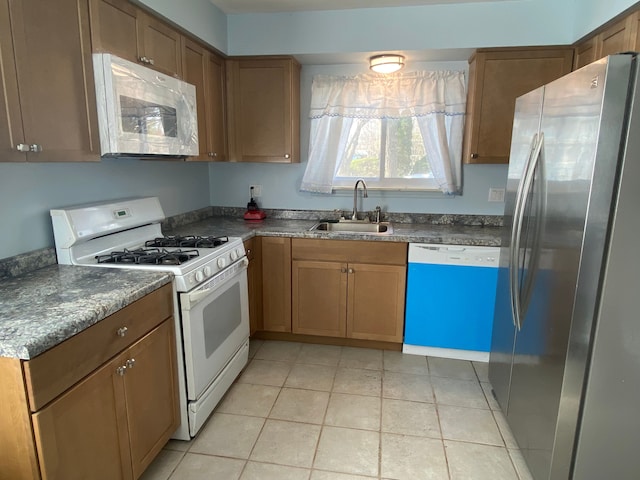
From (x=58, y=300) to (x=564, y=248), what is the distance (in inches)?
71.8

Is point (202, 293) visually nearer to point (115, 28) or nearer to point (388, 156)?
point (115, 28)

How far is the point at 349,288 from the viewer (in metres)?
2.81

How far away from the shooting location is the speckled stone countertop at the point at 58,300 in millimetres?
1113

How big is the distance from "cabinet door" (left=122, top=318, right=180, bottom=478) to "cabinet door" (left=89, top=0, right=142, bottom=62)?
1.27 m

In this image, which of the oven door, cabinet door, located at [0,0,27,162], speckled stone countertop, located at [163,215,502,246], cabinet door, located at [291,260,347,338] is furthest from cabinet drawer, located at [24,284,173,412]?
cabinet door, located at [291,260,347,338]

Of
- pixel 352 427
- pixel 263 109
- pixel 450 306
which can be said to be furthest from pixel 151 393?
pixel 263 109

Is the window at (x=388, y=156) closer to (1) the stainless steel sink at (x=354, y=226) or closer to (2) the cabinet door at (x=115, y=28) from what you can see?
(1) the stainless steel sink at (x=354, y=226)

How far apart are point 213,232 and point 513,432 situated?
2.12m

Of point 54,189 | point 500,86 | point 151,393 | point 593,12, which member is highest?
point 593,12

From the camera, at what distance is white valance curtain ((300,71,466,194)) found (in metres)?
2.95

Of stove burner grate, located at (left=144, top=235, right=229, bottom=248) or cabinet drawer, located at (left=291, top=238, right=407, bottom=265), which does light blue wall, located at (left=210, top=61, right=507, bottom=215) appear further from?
stove burner grate, located at (left=144, top=235, right=229, bottom=248)

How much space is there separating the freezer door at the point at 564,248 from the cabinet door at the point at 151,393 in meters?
1.59

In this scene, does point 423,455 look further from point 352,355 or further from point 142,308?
point 142,308

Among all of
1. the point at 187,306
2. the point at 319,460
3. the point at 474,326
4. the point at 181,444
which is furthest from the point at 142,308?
the point at 474,326
